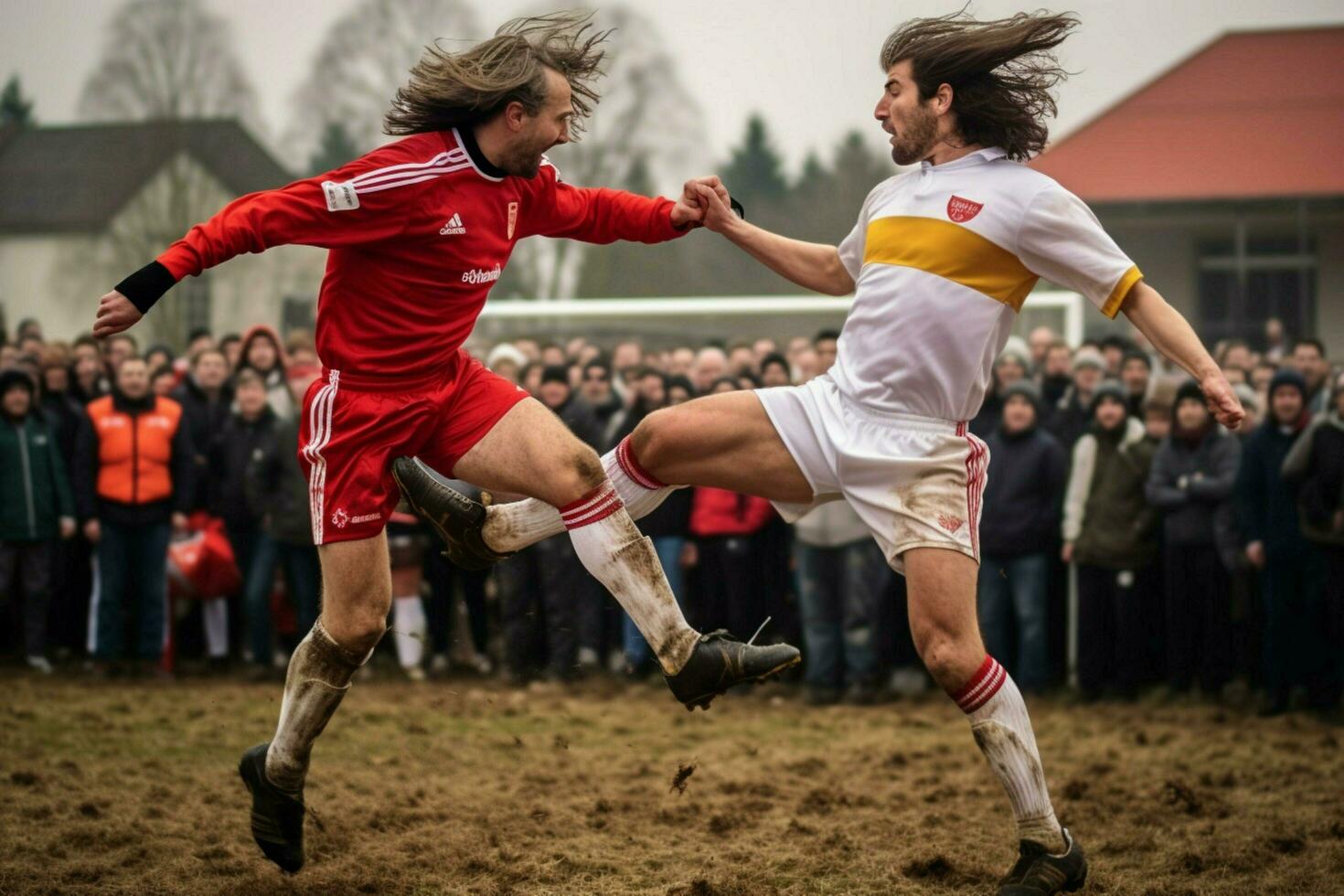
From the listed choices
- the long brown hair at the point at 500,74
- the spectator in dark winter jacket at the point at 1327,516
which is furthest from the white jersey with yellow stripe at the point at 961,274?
the spectator in dark winter jacket at the point at 1327,516

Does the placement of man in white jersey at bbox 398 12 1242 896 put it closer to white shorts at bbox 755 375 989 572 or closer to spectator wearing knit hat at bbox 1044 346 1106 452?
white shorts at bbox 755 375 989 572

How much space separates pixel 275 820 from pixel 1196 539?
6363mm

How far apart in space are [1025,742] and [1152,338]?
53.6 inches

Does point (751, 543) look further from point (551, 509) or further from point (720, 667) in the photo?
point (720, 667)

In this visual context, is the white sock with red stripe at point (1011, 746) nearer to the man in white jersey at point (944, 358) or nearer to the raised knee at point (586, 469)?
the man in white jersey at point (944, 358)

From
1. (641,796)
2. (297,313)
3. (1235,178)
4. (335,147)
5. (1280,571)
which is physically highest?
(335,147)

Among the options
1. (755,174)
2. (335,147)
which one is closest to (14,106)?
(335,147)

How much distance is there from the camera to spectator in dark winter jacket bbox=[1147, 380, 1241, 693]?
388 inches

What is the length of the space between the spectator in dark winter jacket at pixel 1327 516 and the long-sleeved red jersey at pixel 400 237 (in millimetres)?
5569

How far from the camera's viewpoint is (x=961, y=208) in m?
5.14

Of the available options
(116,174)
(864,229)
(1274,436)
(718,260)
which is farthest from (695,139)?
(864,229)

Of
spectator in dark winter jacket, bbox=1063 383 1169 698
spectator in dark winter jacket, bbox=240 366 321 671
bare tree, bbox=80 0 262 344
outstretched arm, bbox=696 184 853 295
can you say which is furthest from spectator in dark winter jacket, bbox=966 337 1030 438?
bare tree, bbox=80 0 262 344

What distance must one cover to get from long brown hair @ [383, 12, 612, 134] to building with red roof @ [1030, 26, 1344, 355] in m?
19.6

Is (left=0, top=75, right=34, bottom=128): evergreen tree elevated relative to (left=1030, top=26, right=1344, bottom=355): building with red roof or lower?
elevated
